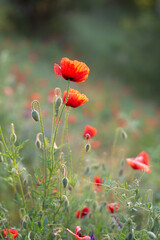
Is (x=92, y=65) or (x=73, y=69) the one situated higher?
(x=92, y=65)

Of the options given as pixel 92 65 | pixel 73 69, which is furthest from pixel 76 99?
pixel 92 65

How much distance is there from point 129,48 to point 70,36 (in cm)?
272

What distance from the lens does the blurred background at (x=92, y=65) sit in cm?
328

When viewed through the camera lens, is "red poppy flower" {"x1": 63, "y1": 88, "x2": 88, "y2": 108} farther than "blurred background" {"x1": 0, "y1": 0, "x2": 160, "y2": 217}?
No

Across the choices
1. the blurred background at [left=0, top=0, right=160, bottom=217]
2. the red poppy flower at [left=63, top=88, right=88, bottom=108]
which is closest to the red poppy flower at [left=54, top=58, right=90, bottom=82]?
the red poppy flower at [left=63, top=88, right=88, bottom=108]

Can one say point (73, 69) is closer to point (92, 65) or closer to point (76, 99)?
point (76, 99)

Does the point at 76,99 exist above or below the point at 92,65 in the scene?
below

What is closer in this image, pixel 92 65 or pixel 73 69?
pixel 73 69

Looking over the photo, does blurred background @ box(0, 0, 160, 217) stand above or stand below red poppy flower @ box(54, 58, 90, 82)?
above

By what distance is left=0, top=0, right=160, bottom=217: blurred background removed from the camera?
3.28m

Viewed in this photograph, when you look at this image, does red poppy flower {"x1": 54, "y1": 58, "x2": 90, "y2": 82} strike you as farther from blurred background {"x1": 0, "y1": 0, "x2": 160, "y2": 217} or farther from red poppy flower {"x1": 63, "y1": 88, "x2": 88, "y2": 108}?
blurred background {"x1": 0, "y1": 0, "x2": 160, "y2": 217}

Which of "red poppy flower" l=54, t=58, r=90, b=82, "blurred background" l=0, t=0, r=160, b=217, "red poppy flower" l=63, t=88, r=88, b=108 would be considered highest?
"blurred background" l=0, t=0, r=160, b=217

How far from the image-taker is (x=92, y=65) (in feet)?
27.6

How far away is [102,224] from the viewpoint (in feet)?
5.08
